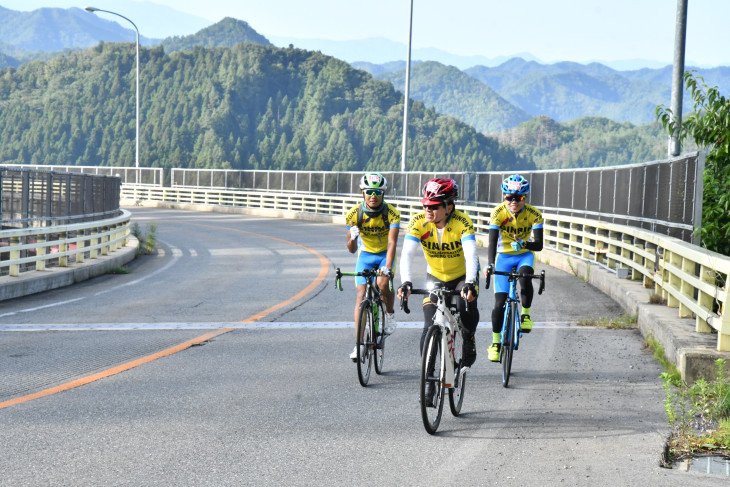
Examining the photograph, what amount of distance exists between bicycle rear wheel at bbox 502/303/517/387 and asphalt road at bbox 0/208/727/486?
0.45 ft

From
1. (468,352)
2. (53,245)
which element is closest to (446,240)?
(468,352)

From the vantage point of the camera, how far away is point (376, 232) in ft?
28.3

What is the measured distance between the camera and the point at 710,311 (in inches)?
329

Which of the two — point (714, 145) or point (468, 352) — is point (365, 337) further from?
point (714, 145)

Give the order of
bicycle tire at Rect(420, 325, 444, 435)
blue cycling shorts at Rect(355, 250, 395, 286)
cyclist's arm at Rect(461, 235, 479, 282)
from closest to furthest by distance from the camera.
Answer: bicycle tire at Rect(420, 325, 444, 435), cyclist's arm at Rect(461, 235, 479, 282), blue cycling shorts at Rect(355, 250, 395, 286)

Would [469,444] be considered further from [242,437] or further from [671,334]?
[671,334]

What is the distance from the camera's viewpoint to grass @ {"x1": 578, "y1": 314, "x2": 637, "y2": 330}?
38.3 feet

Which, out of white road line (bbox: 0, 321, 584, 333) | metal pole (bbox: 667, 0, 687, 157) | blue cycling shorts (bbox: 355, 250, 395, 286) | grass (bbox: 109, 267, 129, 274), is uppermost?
metal pole (bbox: 667, 0, 687, 157)

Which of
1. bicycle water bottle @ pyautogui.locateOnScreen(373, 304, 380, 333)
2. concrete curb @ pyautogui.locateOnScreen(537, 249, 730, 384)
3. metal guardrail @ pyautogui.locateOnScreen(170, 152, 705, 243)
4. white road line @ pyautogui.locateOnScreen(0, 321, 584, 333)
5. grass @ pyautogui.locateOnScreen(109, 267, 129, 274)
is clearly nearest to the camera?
concrete curb @ pyautogui.locateOnScreen(537, 249, 730, 384)

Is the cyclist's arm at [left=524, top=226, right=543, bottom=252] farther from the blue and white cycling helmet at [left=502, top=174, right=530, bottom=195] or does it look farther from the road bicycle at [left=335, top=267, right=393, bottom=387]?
the road bicycle at [left=335, top=267, right=393, bottom=387]

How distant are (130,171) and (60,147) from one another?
133 metres

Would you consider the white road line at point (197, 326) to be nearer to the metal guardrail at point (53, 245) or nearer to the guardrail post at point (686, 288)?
the guardrail post at point (686, 288)

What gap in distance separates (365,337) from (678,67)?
1019cm

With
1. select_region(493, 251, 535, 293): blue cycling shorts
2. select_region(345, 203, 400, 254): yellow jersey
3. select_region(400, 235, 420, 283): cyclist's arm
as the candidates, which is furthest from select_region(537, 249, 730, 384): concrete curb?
select_region(345, 203, 400, 254): yellow jersey
